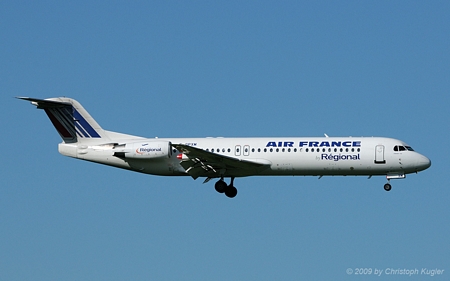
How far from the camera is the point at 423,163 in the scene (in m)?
42.3

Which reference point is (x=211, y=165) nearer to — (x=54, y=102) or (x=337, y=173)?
(x=337, y=173)

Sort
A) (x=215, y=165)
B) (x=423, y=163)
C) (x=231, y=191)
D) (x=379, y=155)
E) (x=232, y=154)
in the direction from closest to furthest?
(x=379, y=155), (x=423, y=163), (x=215, y=165), (x=232, y=154), (x=231, y=191)

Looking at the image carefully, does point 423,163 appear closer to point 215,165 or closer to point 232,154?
point 232,154

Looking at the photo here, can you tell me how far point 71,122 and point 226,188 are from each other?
10639 mm

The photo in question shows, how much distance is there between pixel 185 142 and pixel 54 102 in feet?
27.8

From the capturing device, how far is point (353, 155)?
42.2m

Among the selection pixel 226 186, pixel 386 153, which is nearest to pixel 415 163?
pixel 386 153

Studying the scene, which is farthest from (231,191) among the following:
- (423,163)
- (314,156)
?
(423,163)

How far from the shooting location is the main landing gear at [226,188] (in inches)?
1740

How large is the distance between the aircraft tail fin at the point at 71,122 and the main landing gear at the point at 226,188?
790 cm

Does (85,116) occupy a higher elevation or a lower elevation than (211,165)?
higher

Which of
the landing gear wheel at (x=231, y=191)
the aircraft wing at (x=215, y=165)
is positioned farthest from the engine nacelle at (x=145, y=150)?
the landing gear wheel at (x=231, y=191)

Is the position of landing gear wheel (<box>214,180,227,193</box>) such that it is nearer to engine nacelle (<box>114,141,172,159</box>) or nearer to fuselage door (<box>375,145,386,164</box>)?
engine nacelle (<box>114,141,172,159</box>)

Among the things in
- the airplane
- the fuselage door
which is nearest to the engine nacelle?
the airplane
